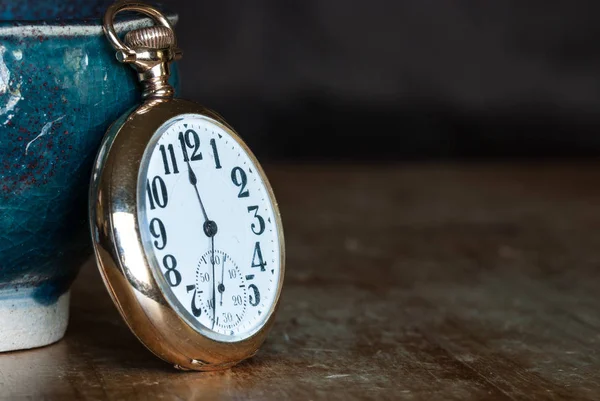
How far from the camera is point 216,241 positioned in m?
0.89

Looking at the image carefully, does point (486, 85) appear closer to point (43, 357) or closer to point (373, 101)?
point (373, 101)

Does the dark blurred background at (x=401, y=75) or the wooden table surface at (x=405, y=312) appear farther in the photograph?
the dark blurred background at (x=401, y=75)

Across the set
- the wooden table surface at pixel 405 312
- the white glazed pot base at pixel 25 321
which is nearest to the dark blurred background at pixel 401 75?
the wooden table surface at pixel 405 312

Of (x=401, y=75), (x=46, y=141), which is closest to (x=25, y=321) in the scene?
(x=46, y=141)

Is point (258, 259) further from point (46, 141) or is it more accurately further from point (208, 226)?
point (46, 141)

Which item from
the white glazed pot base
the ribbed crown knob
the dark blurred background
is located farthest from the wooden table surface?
the dark blurred background

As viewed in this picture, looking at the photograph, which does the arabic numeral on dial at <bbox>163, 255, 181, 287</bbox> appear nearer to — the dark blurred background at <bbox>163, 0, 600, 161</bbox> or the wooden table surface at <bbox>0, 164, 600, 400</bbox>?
the wooden table surface at <bbox>0, 164, 600, 400</bbox>

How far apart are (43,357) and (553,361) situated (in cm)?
39

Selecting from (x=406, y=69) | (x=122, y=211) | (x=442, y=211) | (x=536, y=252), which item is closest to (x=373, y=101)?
(x=406, y=69)

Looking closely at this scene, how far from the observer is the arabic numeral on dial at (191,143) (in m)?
0.88

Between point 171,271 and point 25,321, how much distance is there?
0.52ft

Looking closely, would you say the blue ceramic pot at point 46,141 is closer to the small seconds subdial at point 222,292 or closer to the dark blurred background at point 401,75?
the small seconds subdial at point 222,292

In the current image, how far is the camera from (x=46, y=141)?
871 millimetres

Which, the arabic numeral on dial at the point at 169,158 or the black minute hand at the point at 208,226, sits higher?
the arabic numeral on dial at the point at 169,158
